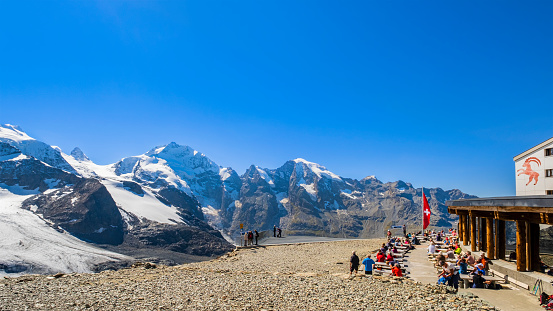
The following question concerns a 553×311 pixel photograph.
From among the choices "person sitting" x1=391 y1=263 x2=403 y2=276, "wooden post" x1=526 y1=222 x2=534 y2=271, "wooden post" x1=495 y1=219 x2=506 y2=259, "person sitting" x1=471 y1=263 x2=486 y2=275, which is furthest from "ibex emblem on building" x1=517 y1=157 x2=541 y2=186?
"person sitting" x1=391 y1=263 x2=403 y2=276

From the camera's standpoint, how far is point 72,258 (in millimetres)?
141625

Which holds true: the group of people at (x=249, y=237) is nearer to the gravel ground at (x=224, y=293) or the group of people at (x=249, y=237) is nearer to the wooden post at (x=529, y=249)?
the gravel ground at (x=224, y=293)

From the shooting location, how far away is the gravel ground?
530 inches

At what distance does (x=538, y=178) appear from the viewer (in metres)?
36.1

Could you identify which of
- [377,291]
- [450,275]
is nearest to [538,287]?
[450,275]

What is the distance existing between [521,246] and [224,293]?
13394 millimetres

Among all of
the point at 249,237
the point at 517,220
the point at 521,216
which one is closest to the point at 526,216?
the point at 521,216

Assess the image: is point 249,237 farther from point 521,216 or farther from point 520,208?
point 520,208

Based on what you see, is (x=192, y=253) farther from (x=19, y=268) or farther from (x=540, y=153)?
(x=540, y=153)

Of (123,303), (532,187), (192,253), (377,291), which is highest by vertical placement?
(532,187)

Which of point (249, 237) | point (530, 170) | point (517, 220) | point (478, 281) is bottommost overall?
point (249, 237)

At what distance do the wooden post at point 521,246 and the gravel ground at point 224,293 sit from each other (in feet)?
14.2

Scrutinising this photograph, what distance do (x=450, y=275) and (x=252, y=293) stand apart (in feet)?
28.6

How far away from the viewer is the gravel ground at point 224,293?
13453 mm
